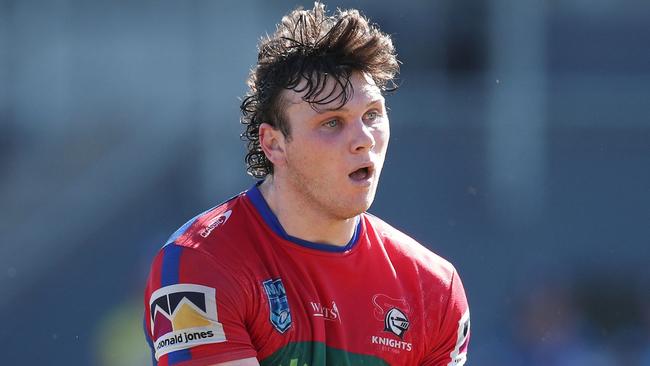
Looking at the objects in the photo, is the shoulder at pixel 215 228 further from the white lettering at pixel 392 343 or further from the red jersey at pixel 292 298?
the white lettering at pixel 392 343

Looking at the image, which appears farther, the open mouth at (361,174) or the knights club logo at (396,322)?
the knights club logo at (396,322)

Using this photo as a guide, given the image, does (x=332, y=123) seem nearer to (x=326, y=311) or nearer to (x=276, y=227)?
(x=276, y=227)

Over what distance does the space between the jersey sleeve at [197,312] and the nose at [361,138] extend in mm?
544

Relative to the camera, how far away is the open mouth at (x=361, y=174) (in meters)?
3.44

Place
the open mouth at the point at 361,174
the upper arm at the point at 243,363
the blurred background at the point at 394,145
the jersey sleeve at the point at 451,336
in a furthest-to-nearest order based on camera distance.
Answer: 1. the blurred background at the point at 394,145
2. the jersey sleeve at the point at 451,336
3. the open mouth at the point at 361,174
4. the upper arm at the point at 243,363

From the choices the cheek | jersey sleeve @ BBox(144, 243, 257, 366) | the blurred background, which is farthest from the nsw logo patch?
the blurred background

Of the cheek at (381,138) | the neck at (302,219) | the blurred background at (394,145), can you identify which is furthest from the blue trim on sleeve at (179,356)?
the blurred background at (394,145)

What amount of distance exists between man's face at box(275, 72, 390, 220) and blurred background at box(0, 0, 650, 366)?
631 centimetres

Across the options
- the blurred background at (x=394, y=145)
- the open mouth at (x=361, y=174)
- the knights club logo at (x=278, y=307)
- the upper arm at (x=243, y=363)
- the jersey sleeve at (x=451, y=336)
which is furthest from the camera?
the blurred background at (x=394, y=145)

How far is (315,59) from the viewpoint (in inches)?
140
